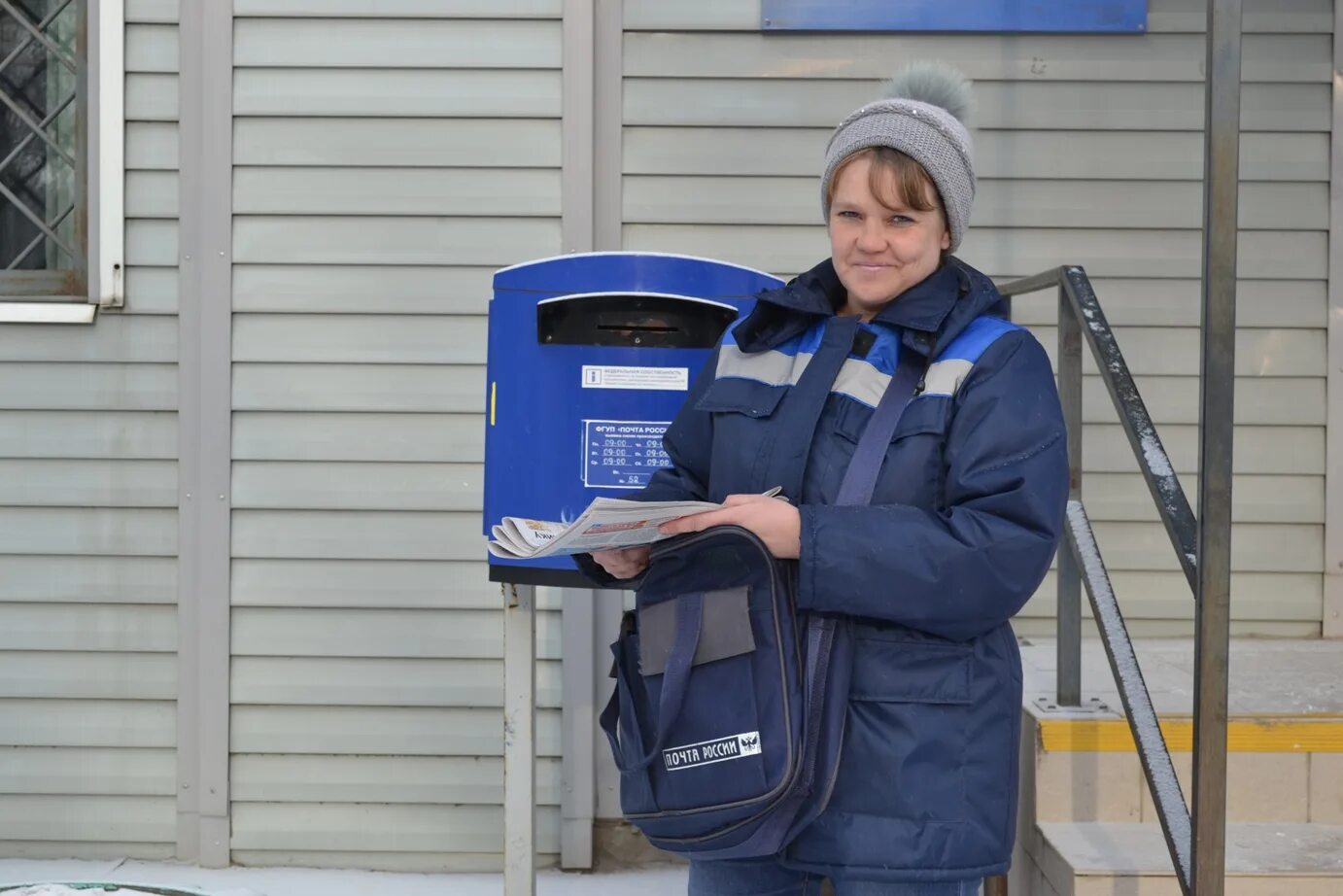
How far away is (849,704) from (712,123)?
2.37m

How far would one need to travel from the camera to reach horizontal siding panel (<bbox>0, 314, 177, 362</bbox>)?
376 cm

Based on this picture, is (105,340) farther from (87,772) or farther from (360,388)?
(87,772)

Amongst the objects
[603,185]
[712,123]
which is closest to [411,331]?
[603,185]

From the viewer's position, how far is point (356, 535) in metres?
3.74

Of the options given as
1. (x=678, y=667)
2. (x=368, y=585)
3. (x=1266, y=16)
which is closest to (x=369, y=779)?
(x=368, y=585)

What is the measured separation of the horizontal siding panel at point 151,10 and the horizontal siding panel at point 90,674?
1787 mm

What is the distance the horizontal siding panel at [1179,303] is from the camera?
12.2 ft

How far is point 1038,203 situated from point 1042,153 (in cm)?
14

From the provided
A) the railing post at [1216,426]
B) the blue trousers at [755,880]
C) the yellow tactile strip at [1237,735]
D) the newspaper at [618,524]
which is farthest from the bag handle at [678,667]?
the yellow tactile strip at [1237,735]

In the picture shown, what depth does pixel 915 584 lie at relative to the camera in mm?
1603

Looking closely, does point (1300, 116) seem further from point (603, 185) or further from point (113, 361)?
point (113, 361)

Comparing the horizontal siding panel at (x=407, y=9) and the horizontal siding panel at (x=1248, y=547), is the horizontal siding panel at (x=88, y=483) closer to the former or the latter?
the horizontal siding panel at (x=407, y=9)

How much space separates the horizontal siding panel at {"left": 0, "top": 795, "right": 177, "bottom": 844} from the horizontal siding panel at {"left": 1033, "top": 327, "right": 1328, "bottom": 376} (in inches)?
112

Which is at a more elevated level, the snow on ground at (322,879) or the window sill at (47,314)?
the window sill at (47,314)
